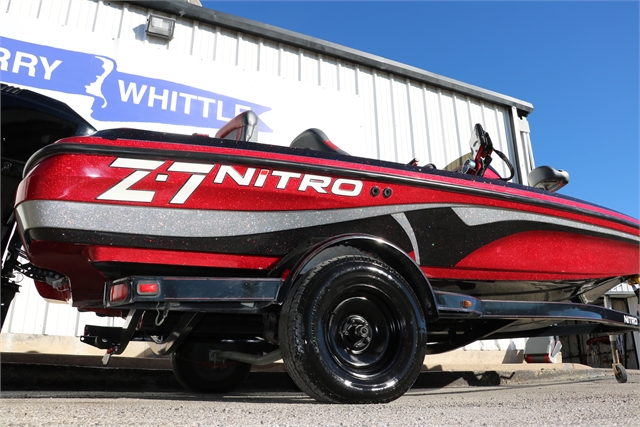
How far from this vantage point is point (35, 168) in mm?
1840

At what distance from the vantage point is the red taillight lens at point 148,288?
1.71 m

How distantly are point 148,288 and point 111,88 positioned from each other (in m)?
3.41

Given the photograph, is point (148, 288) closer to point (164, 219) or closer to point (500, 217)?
point (164, 219)

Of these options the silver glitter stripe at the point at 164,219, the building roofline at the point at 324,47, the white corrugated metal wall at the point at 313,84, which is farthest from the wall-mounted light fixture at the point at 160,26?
the silver glitter stripe at the point at 164,219

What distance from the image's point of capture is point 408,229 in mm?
2299

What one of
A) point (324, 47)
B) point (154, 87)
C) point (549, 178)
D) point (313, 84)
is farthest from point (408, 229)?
point (324, 47)

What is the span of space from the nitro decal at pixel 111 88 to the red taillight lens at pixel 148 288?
3234mm

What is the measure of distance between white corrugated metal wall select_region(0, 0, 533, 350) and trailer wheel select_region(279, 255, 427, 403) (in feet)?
9.67

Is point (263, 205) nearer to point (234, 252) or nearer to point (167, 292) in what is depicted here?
point (234, 252)

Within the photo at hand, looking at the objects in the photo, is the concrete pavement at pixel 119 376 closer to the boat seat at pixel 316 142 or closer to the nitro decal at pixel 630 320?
the nitro decal at pixel 630 320

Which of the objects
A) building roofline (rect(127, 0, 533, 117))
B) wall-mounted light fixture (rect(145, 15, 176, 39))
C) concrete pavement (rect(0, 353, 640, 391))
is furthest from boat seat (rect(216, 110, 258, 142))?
building roofline (rect(127, 0, 533, 117))

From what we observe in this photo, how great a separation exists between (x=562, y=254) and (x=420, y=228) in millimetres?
964

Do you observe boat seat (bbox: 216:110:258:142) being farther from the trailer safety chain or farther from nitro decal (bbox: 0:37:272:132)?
nitro decal (bbox: 0:37:272:132)

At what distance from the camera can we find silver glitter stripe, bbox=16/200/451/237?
1760 mm
